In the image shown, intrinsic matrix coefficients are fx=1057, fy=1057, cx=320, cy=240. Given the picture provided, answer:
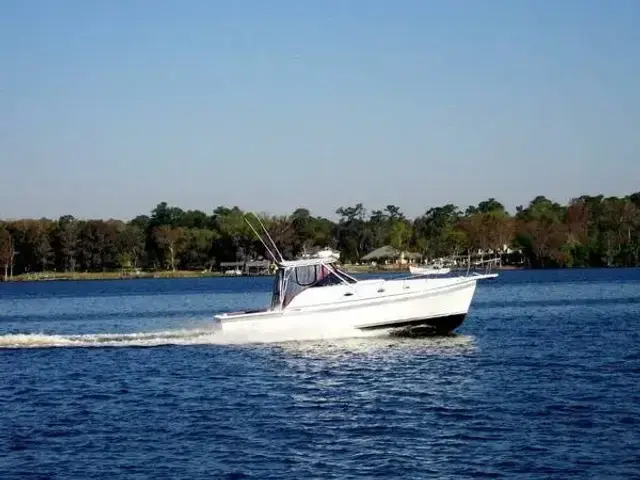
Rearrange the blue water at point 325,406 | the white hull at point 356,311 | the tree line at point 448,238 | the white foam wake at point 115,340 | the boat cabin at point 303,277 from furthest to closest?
the tree line at point 448,238
the white foam wake at point 115,340
the boat cabin at point 303,277
the white hull at point 356,311
the blue water at point 325,406

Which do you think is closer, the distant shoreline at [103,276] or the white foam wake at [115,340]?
the white foam wake at [115,340]

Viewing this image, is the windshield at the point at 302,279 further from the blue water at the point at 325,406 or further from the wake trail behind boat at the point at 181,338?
the blue water at the point at 325,406

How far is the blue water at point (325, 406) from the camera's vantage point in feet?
63.8

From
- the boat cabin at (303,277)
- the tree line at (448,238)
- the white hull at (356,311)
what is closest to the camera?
the white hull at (356,311)

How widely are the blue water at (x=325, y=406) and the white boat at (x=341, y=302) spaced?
856 millimetres

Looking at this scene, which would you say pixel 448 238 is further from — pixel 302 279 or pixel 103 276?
pixel 302 279

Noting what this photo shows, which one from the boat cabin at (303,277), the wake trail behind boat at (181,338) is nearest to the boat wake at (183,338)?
the wake trail behind boat at (181,338)

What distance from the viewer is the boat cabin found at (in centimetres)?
3909

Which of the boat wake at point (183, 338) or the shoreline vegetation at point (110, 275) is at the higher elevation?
the shoreline vegetation at point (110, 275)

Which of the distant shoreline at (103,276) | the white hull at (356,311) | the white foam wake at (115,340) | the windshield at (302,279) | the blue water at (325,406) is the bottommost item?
the blue water at (325,406)

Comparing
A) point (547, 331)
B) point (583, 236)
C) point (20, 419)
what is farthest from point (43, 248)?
point (20, 419)

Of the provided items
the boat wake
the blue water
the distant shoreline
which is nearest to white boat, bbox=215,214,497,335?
the boat wake

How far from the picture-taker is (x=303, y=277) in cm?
3922

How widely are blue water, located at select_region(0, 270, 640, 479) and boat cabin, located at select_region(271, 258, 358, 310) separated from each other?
1977 mm
